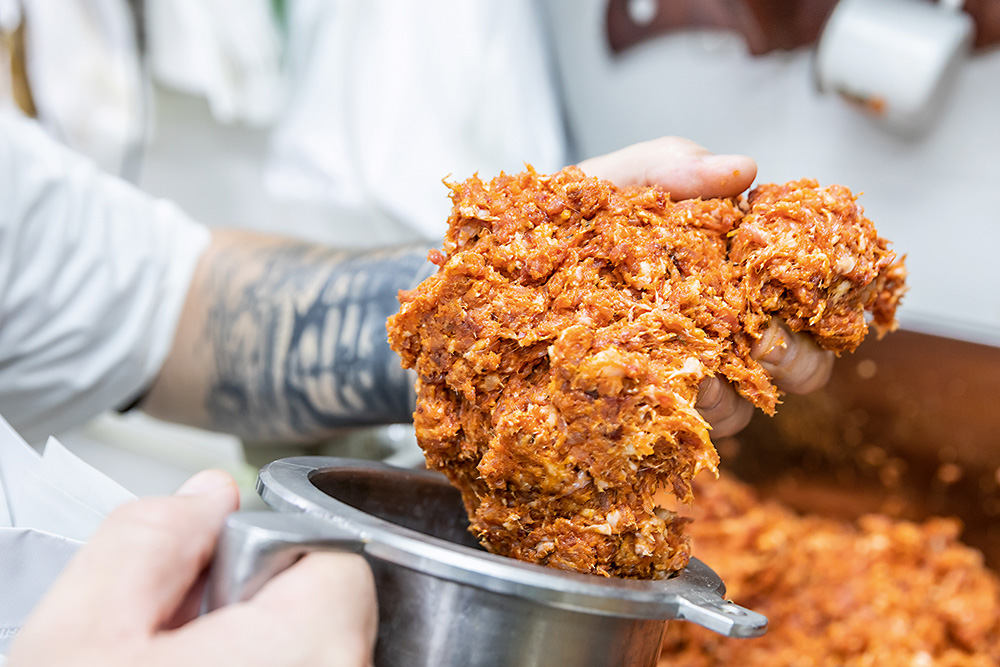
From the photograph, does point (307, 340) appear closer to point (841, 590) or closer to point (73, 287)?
point (73, 287)

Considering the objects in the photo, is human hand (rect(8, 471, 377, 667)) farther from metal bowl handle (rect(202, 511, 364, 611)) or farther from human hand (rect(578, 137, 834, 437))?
human hand (rect(578, 137, 834, 437))

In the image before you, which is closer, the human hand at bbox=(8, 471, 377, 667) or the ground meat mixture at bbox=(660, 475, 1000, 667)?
the human hand at bbox=(8, 471, 377, 667)

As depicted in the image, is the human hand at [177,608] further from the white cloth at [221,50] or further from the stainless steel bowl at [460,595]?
the white cloth at [221,50]

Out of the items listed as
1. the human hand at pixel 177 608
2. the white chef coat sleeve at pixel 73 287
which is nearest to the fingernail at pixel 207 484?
the human hand at pixel 177 608

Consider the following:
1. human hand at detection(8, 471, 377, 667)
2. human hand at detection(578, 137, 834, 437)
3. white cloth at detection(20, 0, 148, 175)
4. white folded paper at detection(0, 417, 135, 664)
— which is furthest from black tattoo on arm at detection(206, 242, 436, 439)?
white cloth at detection(20, 0, 148, 175)

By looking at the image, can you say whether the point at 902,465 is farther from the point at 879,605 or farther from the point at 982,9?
the point at 982,9

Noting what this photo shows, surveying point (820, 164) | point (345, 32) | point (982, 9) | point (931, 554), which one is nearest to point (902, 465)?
point (931, 554)
